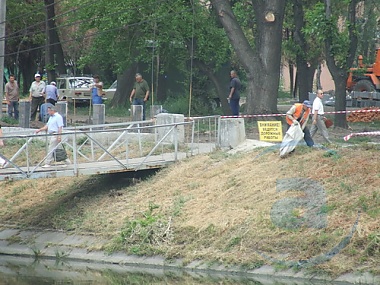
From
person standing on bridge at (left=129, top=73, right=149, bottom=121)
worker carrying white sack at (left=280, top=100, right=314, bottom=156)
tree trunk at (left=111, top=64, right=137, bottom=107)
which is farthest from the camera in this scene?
tree trunk at (left=111, top=64, right=137, bottom=107)

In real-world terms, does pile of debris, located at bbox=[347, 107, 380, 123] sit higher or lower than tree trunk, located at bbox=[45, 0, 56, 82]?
lower

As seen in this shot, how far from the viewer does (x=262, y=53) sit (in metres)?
33.8

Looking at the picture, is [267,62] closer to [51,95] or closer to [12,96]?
[51,95]

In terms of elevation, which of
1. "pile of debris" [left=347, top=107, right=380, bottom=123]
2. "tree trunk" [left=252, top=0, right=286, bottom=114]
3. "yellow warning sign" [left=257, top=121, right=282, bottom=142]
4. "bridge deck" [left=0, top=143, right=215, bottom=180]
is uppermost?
"tree trunk" [left=252, top=0, right=286, bottom=114]

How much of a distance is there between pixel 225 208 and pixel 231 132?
16.3 feet

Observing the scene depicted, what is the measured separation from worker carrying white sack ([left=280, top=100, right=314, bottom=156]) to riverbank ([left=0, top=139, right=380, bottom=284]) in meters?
0.36

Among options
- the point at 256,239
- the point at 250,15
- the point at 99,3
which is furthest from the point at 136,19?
the point at 256,239

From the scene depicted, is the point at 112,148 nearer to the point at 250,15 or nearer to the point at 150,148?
the point at 150,148

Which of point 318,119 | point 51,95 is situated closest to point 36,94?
point 51,95

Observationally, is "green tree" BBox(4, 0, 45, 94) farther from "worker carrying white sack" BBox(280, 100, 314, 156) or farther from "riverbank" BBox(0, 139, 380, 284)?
"worker carrying white sack" BBox(280, 100, 314, 156)

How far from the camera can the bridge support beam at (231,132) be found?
25578 millimetres

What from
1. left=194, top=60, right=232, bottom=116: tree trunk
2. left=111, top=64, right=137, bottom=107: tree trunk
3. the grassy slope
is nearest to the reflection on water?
the grassy slope

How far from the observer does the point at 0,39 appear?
31.9m

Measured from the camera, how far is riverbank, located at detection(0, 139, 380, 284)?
60.3 feet
